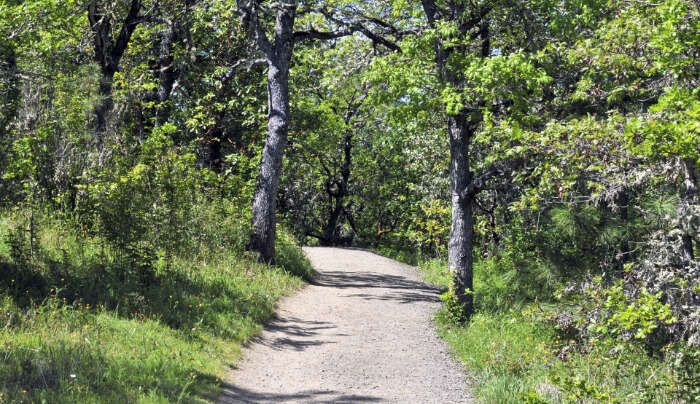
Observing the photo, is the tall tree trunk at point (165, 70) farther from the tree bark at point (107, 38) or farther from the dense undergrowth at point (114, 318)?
the dense undergrowth at point (114, 318)

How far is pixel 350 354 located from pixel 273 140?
6427 millimetres

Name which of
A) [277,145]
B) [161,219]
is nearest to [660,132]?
[161,219]

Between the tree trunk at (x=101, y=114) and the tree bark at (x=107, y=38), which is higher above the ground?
the tree bark at (x=107, y=38)

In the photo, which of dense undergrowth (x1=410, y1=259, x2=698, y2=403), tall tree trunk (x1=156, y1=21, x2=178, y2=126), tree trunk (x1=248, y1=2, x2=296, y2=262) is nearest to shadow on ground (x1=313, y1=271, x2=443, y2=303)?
tree trunk (x1=248, y1=2, x2=296, y2=262)

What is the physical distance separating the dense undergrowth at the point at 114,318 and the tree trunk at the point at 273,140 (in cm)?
179

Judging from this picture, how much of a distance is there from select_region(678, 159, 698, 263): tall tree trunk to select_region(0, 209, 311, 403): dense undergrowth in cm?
589

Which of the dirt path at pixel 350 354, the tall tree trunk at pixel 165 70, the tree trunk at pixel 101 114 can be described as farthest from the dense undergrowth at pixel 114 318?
the tall tree trunk at pixel 165 70

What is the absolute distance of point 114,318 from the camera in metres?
7.65

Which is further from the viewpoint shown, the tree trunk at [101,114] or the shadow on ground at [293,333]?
the tree trunk at [101,114]

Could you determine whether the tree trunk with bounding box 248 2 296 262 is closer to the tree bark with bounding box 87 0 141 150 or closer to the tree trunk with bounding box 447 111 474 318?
the tree bark with bounding box 87 0 141 150

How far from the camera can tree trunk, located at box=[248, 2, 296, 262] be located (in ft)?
45.2

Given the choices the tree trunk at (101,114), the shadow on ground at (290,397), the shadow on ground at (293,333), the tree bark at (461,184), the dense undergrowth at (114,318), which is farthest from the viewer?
the tree bark at (461,184)

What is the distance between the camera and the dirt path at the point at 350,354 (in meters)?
7.21

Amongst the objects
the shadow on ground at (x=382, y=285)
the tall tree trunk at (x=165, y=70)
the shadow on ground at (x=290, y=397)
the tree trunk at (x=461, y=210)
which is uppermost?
the tall tree trunk at (x=165, y=70)
